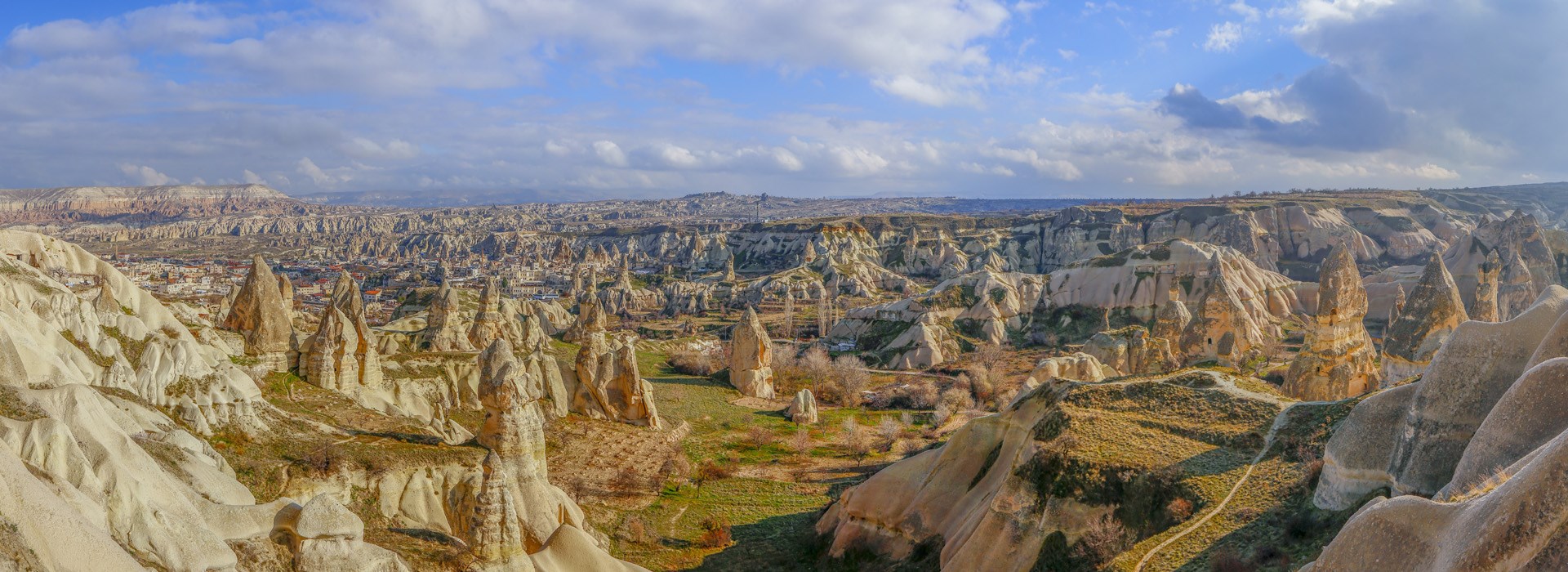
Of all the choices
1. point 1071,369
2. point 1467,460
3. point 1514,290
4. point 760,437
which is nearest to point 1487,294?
point 1514,290

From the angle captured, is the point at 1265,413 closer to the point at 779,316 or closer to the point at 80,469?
the point at 80,469

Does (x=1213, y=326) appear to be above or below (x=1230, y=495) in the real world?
below

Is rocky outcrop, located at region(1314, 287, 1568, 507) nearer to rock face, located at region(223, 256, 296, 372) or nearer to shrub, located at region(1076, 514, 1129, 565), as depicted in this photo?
shrub, located at region(1076, 514, 1129, 565)

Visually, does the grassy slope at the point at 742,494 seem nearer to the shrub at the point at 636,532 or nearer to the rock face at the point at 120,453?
the shrub at the point at 636,532

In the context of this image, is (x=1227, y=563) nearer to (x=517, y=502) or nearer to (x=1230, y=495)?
(x=1230, y=495)

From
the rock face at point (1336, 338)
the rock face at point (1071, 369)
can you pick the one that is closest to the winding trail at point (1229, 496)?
the rock face at point (1336, 338)

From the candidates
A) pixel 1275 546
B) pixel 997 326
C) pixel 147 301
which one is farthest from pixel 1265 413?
pixel 997 326

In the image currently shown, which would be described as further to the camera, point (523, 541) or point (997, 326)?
point (997, 326)
